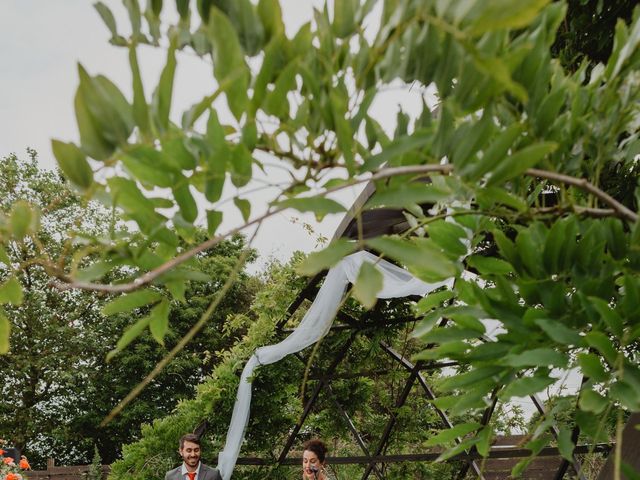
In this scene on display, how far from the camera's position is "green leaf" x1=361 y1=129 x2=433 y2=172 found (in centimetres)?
52

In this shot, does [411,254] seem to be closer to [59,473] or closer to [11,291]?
[11,291]

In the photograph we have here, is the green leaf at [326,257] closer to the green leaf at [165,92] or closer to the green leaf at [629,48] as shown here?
the green leaf at [165,92]

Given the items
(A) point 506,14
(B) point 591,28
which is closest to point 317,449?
(B) point 591,28

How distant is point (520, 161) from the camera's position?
52 cm

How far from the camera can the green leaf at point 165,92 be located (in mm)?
448

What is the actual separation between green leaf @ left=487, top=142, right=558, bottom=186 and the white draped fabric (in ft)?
12.8

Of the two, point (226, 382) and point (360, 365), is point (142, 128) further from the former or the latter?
point (360, 365)

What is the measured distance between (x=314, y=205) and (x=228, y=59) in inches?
5.2

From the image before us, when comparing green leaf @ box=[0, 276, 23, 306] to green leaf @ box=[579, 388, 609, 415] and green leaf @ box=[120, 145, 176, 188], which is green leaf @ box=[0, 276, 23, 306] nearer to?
green leaf @ box=[120, 145, 176, 188]

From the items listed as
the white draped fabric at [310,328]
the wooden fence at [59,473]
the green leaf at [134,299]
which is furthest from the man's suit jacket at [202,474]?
the wooden fence at [59,473]

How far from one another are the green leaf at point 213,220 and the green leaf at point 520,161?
0.82ft

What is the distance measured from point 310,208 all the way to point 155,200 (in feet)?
0.53

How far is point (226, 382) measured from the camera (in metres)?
6.20

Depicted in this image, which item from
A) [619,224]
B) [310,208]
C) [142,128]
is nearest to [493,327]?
[619,224]
